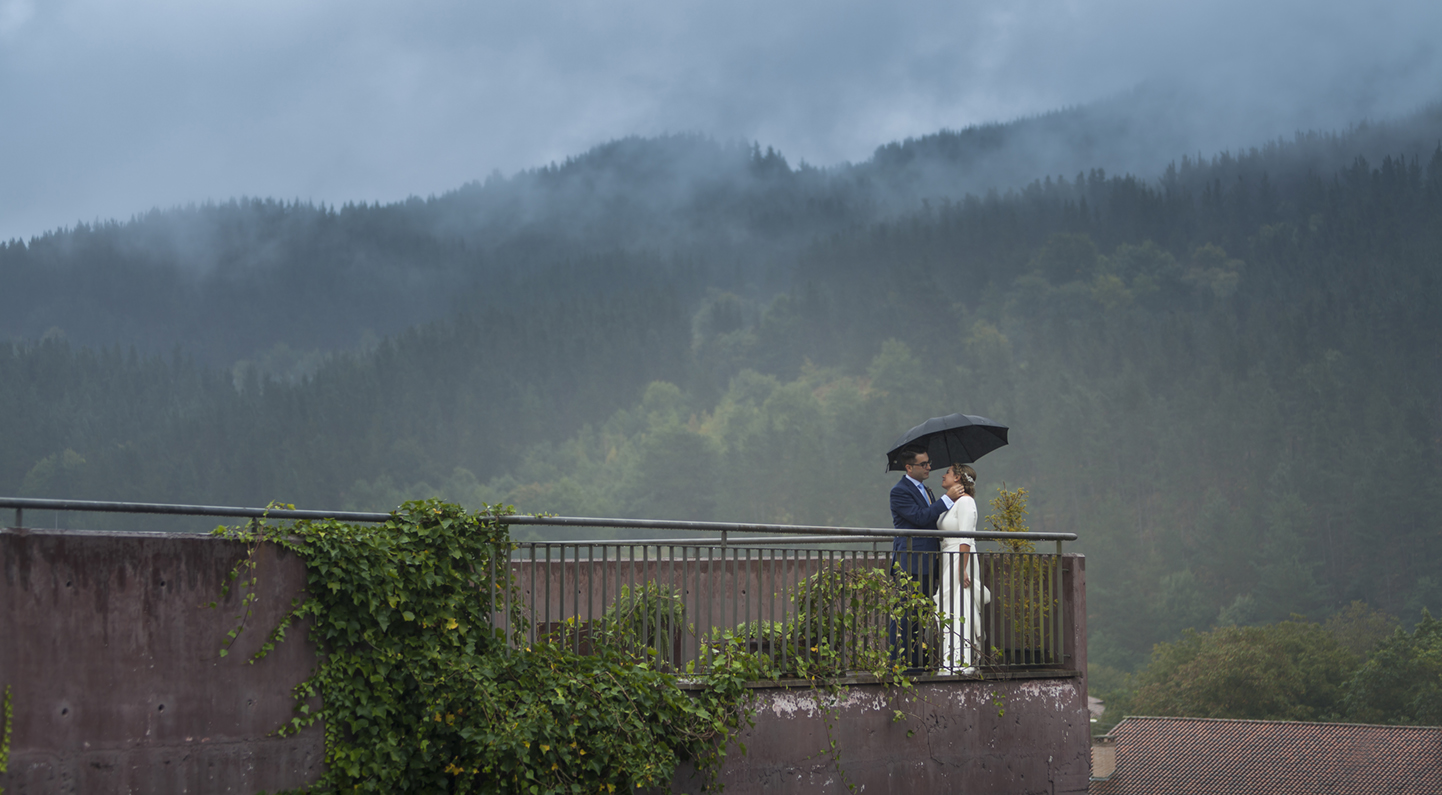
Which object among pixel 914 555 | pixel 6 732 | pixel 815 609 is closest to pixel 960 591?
pixel 914 555

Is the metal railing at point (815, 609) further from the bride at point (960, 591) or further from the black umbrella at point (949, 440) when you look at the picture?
the black umbrella at point (949, 440)

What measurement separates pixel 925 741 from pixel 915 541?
4.97ft

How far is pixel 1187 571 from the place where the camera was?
433 feet

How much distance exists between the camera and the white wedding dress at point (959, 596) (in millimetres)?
9141

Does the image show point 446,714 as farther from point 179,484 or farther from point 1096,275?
point 1096,275

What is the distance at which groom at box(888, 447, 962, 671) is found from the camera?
905 cm

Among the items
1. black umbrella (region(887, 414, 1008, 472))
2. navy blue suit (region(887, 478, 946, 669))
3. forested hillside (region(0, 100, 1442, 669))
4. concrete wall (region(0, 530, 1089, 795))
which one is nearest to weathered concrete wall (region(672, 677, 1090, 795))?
navy blue suit (region(887, 478, 946, 669))

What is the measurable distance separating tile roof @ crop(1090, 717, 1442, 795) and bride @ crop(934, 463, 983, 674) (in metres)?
44.1

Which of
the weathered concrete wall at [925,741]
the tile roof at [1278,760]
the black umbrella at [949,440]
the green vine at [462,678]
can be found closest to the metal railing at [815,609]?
the green vine at [462,678]

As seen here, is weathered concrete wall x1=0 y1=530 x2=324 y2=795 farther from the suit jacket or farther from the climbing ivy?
the suit jacket

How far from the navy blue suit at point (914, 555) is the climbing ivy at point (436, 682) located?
2201 millimetres

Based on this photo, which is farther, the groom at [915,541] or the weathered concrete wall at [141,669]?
the groom at [915,541]

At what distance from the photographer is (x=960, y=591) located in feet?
30.4

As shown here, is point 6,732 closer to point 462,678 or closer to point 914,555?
point 462,678
